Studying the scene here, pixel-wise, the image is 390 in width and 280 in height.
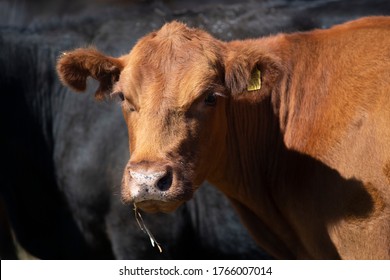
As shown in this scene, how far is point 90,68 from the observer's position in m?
5.15

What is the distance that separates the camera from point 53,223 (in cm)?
764

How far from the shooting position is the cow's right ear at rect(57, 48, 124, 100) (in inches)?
200

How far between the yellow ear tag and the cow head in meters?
0.06

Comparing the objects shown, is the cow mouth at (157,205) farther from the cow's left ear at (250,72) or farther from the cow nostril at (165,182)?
the cow's left ear at (250,72)

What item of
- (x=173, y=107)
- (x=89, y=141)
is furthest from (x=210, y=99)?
(x=89, y=141)

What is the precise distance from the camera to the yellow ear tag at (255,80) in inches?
192

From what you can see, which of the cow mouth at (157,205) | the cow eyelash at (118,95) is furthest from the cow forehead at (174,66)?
the cow mouth at (157,205)

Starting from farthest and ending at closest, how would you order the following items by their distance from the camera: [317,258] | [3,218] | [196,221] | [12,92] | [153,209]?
1. [3,218]
2. [12,92]
3. [196,221]
4. [317,258]
5. [153,209]

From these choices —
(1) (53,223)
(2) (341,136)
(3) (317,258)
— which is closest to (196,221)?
(1) (53,223)

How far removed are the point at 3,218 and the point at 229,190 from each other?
4.48 metres

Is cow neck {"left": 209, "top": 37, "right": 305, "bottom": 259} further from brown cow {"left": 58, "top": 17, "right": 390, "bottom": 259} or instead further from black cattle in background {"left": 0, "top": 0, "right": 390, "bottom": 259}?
black cattle in background {"left": 0, "top": 0, "right": 390, "bottom": 259}

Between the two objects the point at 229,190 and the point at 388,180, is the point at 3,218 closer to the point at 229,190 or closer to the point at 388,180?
the point at 229,190

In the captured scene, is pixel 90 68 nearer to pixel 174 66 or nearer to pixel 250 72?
pixel 174 66

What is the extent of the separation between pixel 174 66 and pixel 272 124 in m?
0.88
